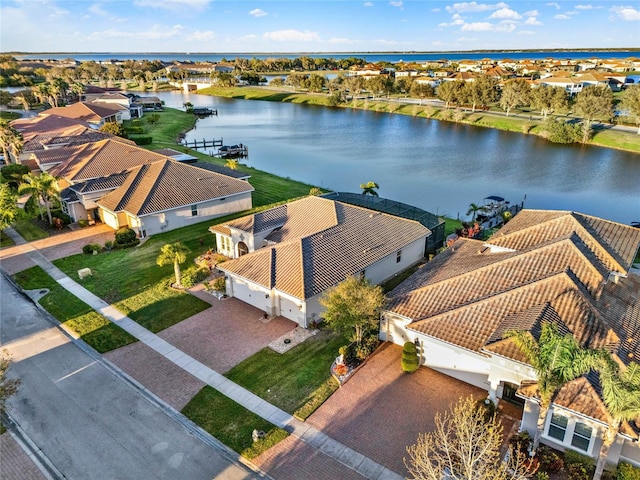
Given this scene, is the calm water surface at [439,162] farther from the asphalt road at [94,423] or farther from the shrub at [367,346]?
the asphalt road at [94,423]

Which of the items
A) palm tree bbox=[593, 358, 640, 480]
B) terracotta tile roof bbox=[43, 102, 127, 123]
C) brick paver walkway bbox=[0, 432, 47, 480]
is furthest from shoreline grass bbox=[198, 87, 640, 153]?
brick paver walkway bbox=[0, 432, 47, 480]

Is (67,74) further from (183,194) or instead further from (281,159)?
(183,194)

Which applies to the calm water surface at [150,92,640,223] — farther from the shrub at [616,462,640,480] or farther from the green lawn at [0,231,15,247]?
the green lawn at [0,231,15,247]

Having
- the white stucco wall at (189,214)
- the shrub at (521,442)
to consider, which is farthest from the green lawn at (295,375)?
the white stucco wall at (189,214)

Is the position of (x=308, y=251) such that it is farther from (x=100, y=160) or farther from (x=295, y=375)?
(x=100, y=160)

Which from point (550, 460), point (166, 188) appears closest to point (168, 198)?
point (166, 188)

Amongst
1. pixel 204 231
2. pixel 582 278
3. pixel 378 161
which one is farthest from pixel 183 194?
pixel 378 161
